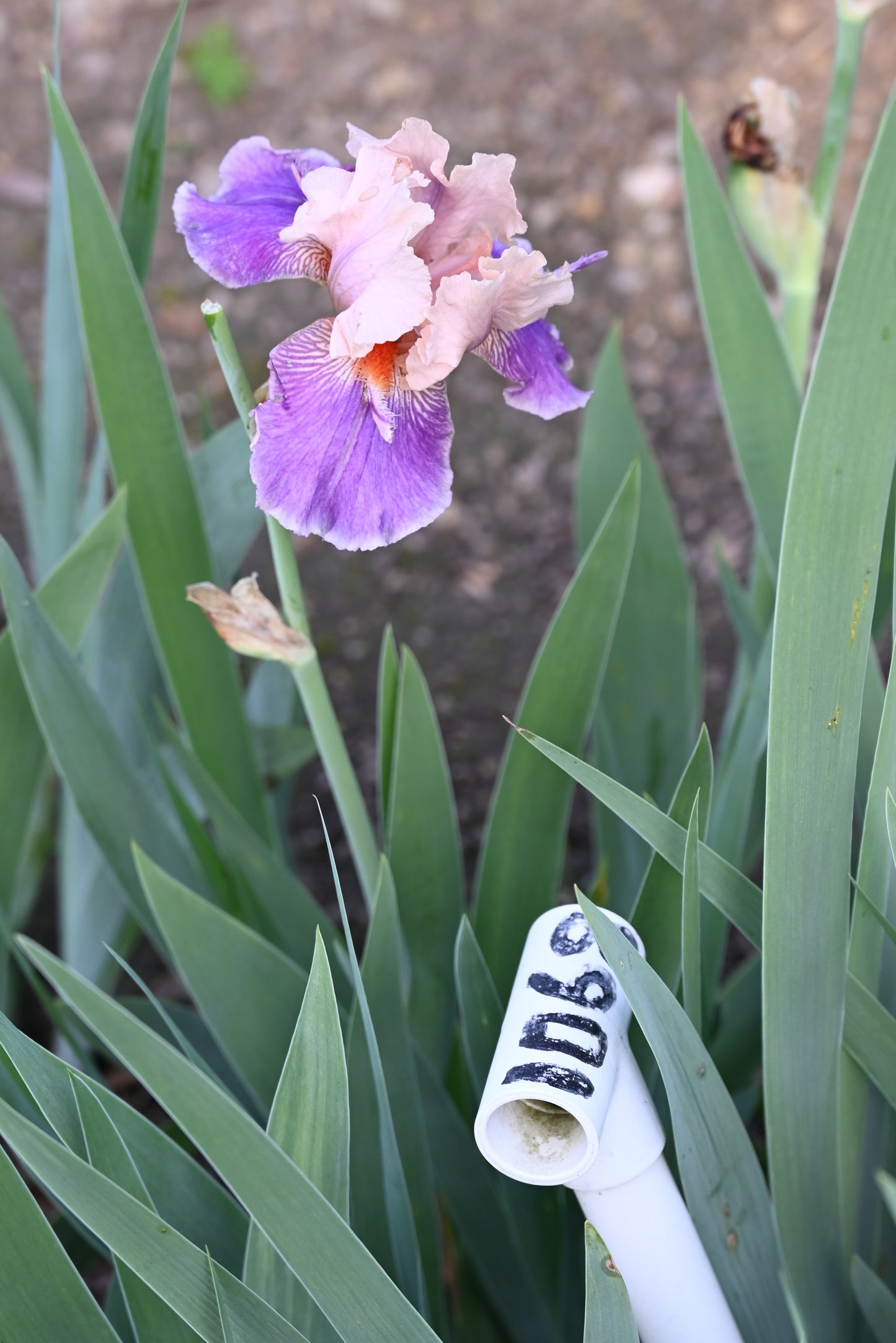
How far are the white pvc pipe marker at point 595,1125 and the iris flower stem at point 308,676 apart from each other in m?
0.18

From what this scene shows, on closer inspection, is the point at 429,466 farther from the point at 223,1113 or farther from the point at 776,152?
the point at 776,152

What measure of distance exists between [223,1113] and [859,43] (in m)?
0.82

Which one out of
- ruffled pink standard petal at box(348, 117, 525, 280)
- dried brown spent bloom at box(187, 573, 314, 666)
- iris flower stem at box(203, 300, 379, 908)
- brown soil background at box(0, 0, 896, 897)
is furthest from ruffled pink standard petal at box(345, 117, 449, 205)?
brown soil background at box(0, 0, 896, 897)

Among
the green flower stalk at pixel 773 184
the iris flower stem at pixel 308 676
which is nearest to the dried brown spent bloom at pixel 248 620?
the iris flower stem at pixel 308 676

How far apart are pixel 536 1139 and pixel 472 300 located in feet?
1.26

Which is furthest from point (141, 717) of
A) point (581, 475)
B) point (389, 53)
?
point (389, 53)

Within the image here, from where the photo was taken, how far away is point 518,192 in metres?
2.00

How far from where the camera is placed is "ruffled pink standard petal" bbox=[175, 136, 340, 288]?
1.83 feet

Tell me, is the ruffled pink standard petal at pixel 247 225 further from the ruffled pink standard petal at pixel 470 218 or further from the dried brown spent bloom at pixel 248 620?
the dried brown spent bloom at pixel 248 620

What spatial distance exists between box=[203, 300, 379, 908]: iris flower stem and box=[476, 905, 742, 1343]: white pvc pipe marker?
→ 18 centimetres

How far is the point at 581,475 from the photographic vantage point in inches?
40.9

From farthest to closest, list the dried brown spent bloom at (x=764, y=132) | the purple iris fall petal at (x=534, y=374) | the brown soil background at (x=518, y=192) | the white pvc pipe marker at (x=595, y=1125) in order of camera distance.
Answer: the brown soil background at (x=518, y=192)
the dried brown spent bloom at (x=764, y=132)
the purple iris fall petal at (x=534, y=374)
the white pvc pipe marker at (x=595, y=1125)

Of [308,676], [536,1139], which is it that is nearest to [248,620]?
[308,676]

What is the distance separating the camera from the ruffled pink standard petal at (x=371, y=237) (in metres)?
0.50
